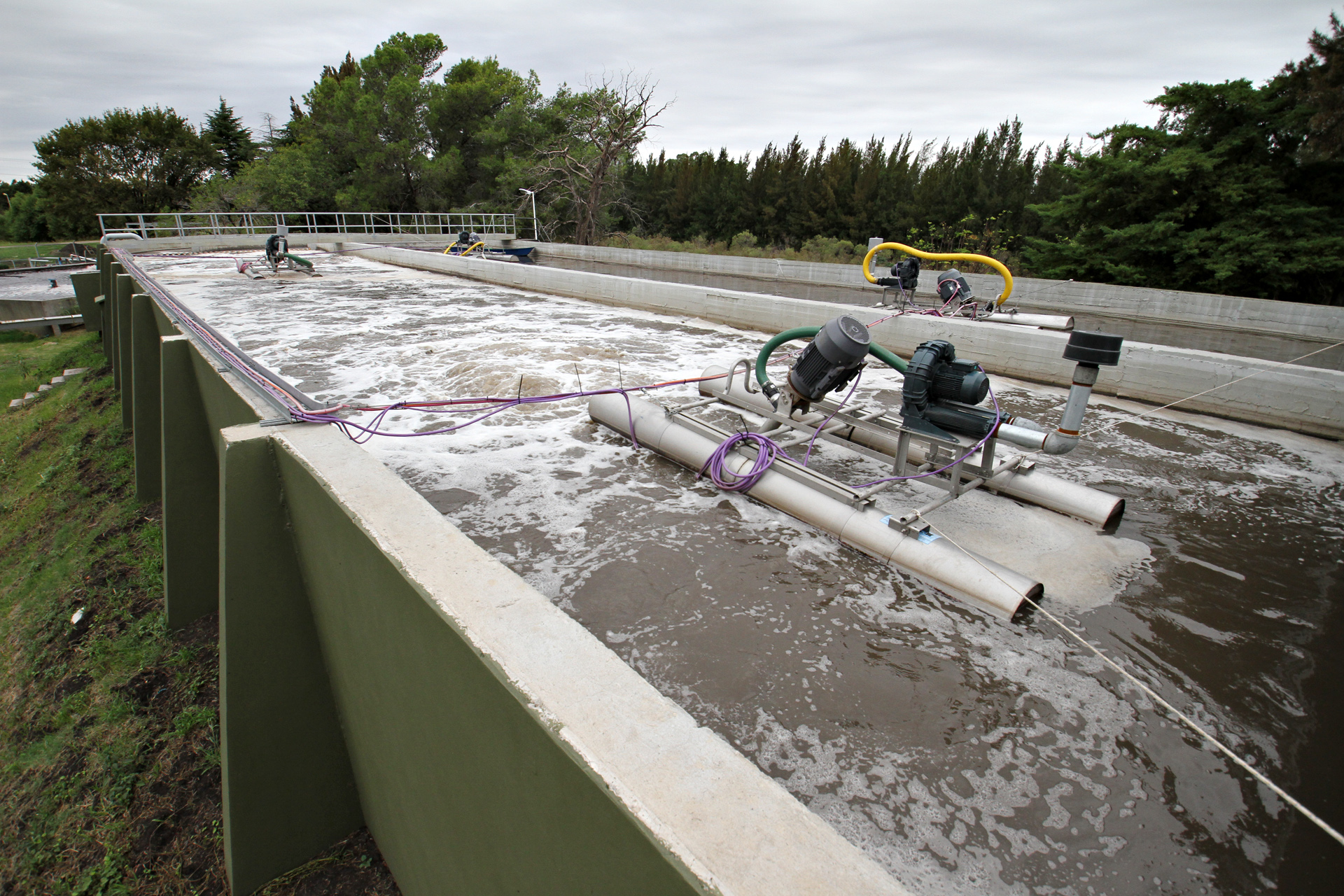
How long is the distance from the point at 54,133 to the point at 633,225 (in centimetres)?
3979

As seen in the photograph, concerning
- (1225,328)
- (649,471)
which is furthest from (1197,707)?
(1225,328)

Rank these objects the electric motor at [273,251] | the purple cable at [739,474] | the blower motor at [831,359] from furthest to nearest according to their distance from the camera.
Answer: the electric motor at [273,251]
the purple cable at [739,474]
the blower motor at [831,359]

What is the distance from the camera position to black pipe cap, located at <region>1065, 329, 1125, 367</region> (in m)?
2.84

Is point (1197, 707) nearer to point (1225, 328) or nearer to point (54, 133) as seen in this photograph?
point (1225, 328)

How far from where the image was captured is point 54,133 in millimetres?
40312

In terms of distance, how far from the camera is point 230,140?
45.8m

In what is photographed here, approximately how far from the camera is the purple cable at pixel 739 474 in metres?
3.77

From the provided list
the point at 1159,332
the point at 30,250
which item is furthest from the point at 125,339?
the point at 30,250

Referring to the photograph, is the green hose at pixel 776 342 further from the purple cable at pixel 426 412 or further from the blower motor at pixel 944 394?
the purple cable at pixel 426 412

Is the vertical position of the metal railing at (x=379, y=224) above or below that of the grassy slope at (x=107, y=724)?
above

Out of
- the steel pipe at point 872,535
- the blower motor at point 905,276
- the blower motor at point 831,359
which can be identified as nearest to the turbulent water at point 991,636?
the steel pipe at point 872,535

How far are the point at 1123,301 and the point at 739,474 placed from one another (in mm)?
11511

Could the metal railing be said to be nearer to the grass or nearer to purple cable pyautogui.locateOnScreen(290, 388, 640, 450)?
the grass

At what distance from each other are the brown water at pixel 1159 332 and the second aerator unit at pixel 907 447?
4.79m
